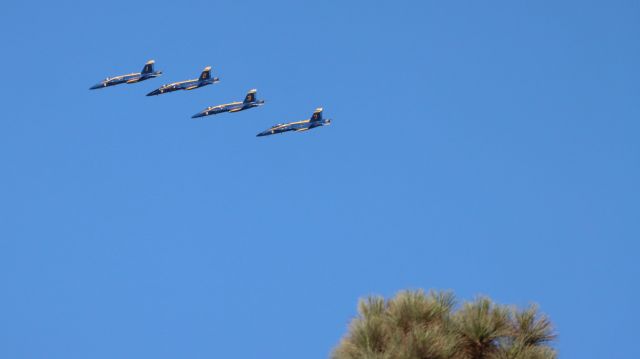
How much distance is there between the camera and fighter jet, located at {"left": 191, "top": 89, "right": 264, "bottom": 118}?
190 meters

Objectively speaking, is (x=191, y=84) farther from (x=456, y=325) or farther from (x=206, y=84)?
(x=456, y=325)

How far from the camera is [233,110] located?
193125mm

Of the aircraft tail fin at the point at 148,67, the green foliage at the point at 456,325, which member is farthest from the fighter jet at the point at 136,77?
the green foliage at the point at 456,325

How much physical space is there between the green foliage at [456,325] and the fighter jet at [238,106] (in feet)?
483

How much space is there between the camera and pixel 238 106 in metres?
193

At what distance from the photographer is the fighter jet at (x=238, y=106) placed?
7495 inches

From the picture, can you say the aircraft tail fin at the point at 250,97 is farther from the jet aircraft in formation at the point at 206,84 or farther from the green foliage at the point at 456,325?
the green foliage at the point at 456,325

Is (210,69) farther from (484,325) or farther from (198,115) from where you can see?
(484,325)

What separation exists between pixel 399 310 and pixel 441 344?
7.68ft

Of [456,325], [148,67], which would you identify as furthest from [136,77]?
[456,325]

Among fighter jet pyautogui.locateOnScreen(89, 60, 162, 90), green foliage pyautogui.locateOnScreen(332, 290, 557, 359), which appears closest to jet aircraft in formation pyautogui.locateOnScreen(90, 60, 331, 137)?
fighter jet pyautogui.locateOnScreen(89, 60, 162, 90)

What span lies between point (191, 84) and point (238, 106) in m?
9.22

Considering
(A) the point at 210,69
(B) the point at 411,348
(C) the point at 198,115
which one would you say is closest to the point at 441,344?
(B) the point at 411,348

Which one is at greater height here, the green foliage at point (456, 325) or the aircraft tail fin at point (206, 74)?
the aircraft tail fin at point (206, 74)
